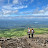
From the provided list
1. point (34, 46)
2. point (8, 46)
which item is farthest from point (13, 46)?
point (34, 46)

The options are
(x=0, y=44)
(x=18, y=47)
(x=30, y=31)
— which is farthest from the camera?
(x=30, y=31)

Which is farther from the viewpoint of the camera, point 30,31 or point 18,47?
point 30,31

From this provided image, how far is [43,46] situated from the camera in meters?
21.7

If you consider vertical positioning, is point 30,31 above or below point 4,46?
above

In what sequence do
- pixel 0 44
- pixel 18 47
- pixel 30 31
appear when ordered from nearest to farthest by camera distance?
pixel 18 47 < pixel 0 44 < pixel 30 31

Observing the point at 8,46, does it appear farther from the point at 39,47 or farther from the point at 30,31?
the point at 30,31

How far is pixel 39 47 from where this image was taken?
Answer: 69.5ft

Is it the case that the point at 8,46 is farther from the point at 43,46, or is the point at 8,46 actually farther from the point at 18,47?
the point at 43,46

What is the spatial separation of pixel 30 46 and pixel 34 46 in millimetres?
755

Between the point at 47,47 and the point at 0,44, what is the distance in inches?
338

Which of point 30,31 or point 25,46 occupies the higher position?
point 30,31

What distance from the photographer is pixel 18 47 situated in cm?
2034

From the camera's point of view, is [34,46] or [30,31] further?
[30,31]

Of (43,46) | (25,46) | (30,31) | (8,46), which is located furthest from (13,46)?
(30,31)
